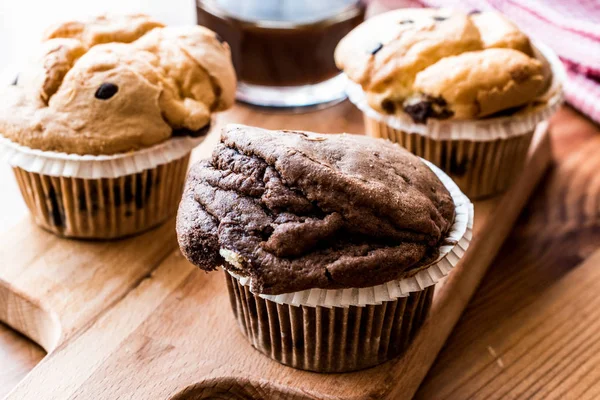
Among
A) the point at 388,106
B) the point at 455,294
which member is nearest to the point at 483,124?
the point at 388,106

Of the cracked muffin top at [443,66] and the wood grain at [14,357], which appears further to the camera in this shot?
the cracked muffin top at [443,66]

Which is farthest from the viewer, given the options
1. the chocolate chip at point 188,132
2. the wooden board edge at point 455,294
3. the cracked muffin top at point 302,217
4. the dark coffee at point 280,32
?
the dark coffee at point 280,32

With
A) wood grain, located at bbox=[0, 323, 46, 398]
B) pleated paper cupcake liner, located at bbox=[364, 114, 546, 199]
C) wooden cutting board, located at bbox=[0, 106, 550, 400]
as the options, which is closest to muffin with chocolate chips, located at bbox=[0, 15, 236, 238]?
wooden cutting board, located at bbox=[0, 106, 550, 400]

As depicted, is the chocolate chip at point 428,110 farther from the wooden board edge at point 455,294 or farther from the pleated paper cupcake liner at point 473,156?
the wooden board edge at point 455,294

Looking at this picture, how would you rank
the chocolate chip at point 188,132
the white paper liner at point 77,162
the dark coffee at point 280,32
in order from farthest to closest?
the dark coffee at point 280,32 → the chocolate chip at point 188,132 → the white paper liner at point 77,162

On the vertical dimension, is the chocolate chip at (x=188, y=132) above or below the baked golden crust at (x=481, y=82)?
below

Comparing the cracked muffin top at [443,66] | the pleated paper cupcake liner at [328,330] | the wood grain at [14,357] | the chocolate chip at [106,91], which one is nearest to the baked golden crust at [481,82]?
the cracked muffin top at [443,66]

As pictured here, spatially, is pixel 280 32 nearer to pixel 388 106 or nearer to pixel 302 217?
pixel 388 106
